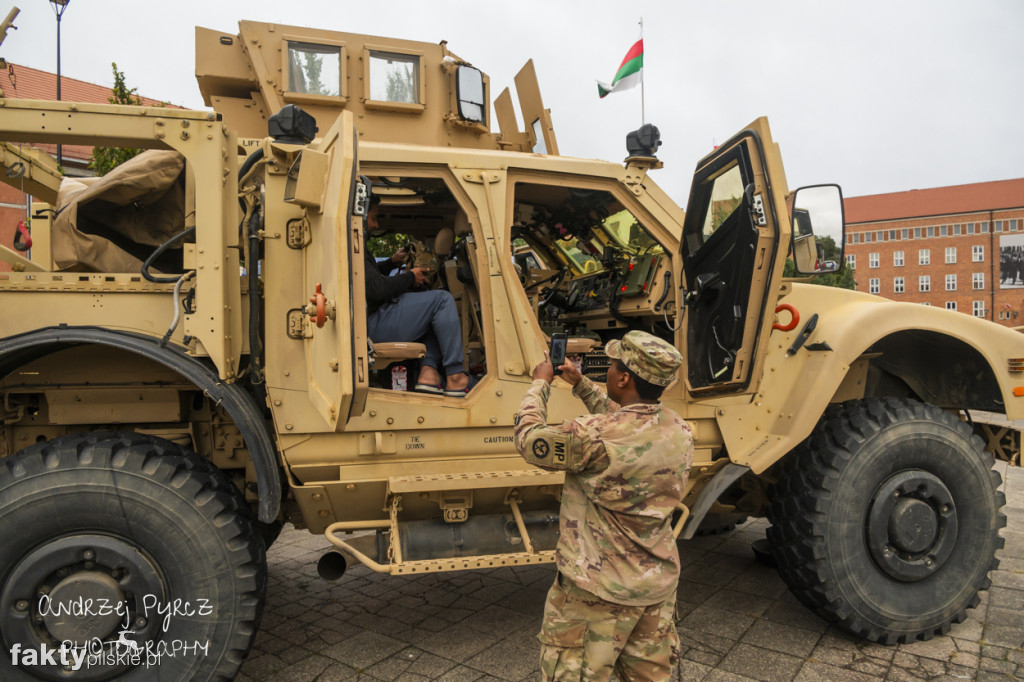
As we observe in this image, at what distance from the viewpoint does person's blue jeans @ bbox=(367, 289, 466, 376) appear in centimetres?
337

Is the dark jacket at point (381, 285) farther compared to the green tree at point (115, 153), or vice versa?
the green tree at point (115, 153)

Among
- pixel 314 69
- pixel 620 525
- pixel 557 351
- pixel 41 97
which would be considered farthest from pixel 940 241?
pixel 620 525

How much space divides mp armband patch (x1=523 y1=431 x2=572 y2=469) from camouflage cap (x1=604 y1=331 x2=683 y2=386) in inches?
13.4

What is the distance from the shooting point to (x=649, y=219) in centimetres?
362

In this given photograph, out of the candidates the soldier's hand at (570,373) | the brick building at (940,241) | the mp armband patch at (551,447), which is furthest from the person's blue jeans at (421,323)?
the brick building at (940,241)

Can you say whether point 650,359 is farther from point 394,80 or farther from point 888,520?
point 394,80

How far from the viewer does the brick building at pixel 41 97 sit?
45.2 feet

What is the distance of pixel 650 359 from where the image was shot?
7.77ft

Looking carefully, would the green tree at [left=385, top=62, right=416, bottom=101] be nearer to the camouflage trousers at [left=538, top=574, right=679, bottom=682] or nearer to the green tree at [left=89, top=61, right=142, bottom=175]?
the camouflage trousers at [left=538, top=574, right=679, bottom=682]

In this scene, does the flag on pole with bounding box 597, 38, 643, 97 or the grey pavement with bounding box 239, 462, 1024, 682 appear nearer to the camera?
the grey pavement with bounding box 239, 462, 1024, 682

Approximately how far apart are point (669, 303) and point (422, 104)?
2.07 meters

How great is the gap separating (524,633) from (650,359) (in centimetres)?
201

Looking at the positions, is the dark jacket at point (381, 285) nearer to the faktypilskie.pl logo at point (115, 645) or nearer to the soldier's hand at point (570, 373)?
the soldier's hand at point (570, 373)

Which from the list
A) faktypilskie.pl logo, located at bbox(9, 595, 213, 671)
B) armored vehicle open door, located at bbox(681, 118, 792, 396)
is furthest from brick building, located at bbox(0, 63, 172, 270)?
armored vehicle open door, located at bbox(681, 118, 792, 396)
